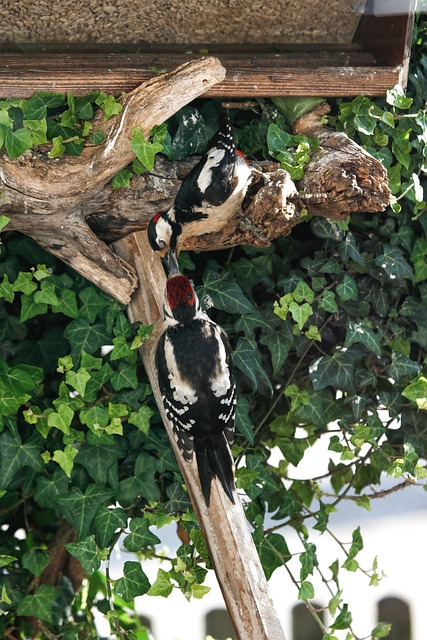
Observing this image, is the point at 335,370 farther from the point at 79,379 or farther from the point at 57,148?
the point at 57,148

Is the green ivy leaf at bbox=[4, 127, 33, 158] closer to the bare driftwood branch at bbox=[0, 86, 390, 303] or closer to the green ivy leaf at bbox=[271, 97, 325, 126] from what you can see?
the bare driftwood branch at bbox=[0, 86, 390, 303]

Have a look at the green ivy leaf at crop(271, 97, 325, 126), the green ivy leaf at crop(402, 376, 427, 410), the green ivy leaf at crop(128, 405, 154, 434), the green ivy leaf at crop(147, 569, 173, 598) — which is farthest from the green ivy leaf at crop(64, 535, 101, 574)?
the green ivy leaf at crop(271, 97, 325, 126)

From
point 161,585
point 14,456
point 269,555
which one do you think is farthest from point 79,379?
point 269,555

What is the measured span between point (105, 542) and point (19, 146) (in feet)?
2.49

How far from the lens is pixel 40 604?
72.0 inches

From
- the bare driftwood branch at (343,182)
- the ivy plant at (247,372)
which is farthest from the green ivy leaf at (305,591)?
the bare driftwood branch at (343,182)

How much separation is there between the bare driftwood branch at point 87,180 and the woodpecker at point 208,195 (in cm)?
11

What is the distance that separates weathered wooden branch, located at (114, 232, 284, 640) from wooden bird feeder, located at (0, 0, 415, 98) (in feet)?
1.10

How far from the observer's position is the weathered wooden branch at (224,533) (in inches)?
62.4

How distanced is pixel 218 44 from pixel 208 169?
28cm

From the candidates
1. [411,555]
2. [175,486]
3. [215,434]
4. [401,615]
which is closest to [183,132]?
[215,434]

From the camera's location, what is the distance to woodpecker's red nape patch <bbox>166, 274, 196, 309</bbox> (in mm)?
1550

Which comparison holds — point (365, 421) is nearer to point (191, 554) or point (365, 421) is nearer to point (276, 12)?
point (191, 554)

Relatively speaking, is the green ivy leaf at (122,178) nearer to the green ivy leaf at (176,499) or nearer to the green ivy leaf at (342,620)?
the green ivy leaf at (176,499)
